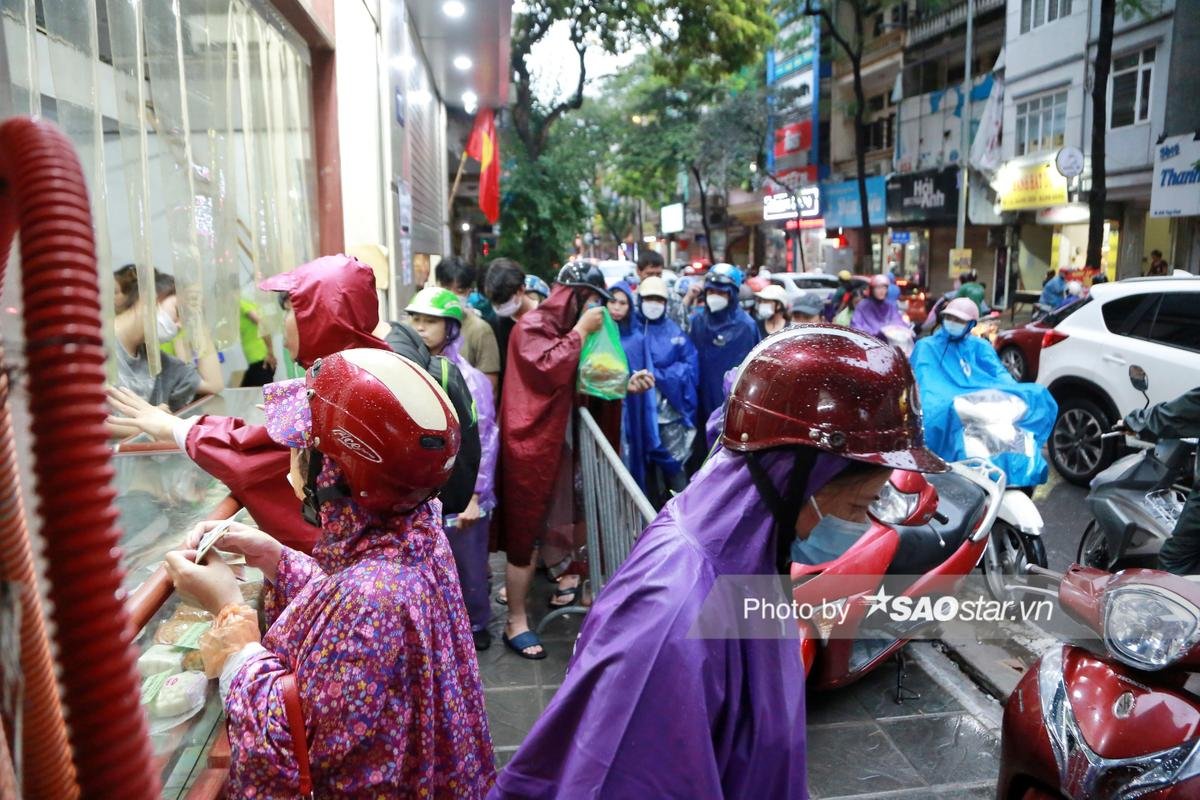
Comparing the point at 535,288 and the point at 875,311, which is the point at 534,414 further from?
the point at 875,311

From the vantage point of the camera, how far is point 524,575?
15.5 ft

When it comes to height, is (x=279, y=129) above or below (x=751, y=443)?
above

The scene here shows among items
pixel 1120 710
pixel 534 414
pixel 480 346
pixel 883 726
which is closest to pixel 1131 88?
pixel 480 346

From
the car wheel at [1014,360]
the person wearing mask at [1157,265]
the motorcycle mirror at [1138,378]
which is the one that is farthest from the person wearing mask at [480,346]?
the person wearing mask at [1157,265]

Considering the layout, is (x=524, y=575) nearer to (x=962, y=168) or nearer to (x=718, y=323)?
(x=718, y=323)

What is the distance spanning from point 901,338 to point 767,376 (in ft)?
22.7

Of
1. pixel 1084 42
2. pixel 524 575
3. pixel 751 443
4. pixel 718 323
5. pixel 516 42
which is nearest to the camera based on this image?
pixel 751 443

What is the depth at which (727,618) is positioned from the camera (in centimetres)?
154

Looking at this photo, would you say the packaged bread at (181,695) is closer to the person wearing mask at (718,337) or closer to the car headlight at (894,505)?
the car headlight at (894,505)

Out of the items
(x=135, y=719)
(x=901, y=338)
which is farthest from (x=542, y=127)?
(x=135, y=719)

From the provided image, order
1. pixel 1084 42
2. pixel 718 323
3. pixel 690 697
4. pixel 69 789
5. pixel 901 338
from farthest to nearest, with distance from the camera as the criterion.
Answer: pixel 1084 42, pixel 901 338, pixel 718 323, pixel 690 697, pixel 69 789

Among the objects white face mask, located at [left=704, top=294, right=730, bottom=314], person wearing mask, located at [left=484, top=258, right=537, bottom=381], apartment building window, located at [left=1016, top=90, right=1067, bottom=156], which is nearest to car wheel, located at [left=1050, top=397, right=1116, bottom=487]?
white face mask, located at [left=704, top=294, right=730, bottom=314]

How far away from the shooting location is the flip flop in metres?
4.53

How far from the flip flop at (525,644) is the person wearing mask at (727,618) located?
113 inches
